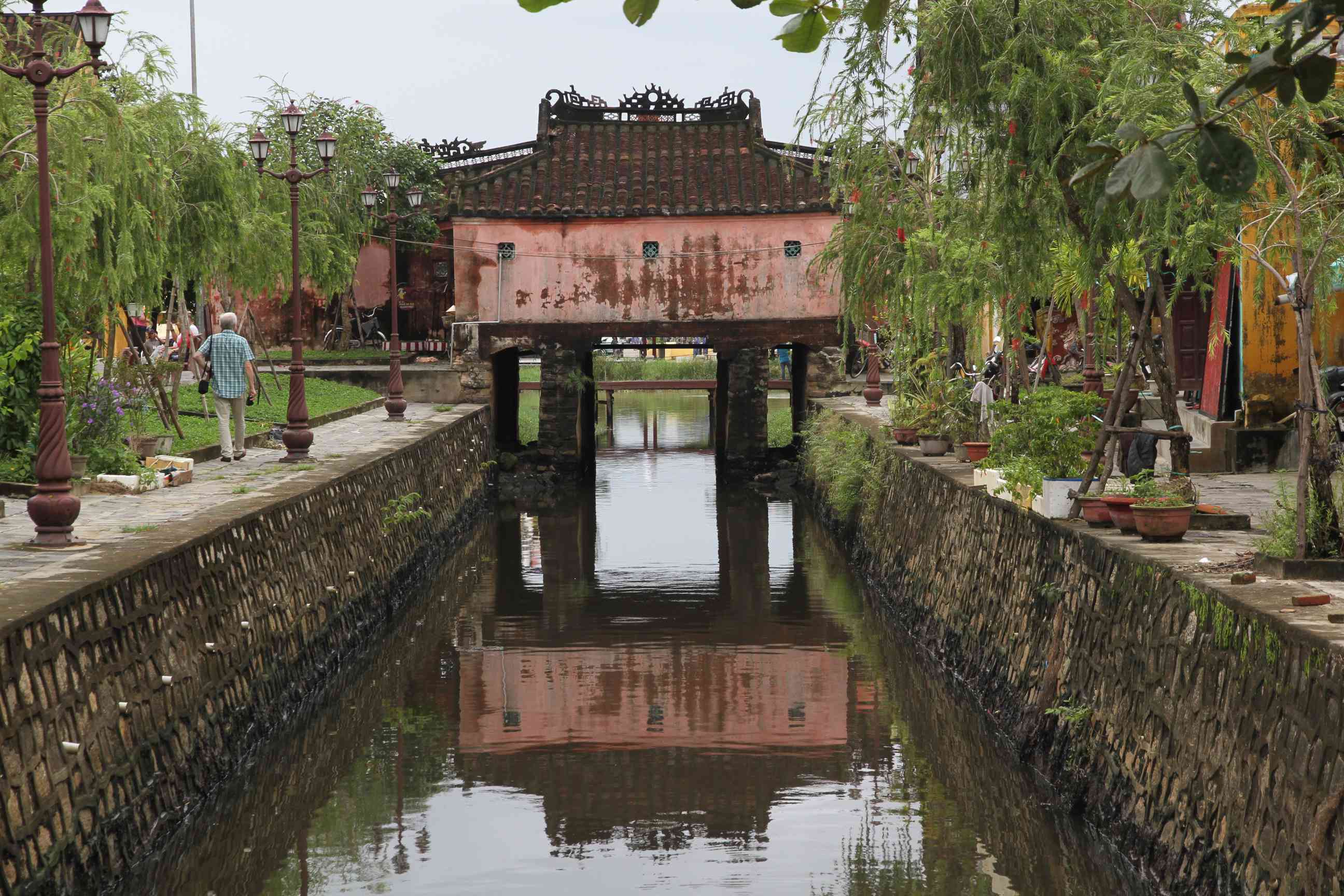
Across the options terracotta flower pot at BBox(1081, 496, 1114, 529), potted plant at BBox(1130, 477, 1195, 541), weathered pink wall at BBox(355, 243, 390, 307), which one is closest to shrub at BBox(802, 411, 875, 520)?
terracotta flower pot at BBox(1081, 496, 1114, 529)

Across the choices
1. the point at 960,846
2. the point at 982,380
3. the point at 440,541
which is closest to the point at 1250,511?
the point at 960,846

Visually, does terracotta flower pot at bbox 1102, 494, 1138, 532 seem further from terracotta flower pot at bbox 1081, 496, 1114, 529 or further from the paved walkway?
the paved walkway

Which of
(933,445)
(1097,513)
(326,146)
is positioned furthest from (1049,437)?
(326,146)

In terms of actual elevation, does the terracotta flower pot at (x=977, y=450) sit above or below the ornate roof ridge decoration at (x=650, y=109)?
below

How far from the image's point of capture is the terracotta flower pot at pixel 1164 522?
9.03 m

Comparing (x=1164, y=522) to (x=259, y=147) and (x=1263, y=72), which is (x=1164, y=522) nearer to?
(x=1263, y=72)

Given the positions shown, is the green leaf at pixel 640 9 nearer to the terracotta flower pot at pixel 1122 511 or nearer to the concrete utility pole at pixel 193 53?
the terracotta flower pot at pixel 1122 511

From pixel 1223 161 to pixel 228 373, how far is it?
14812 millimetres

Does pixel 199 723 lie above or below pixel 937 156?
below

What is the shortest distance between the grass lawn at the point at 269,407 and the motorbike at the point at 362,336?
14.5 ft

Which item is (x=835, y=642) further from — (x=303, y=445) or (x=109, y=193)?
(x=109, y=193)

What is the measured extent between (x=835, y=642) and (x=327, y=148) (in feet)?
29.4

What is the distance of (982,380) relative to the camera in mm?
18031

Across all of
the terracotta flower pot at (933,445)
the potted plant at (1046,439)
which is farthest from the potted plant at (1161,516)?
the terracotta flower pot at (933,445)
